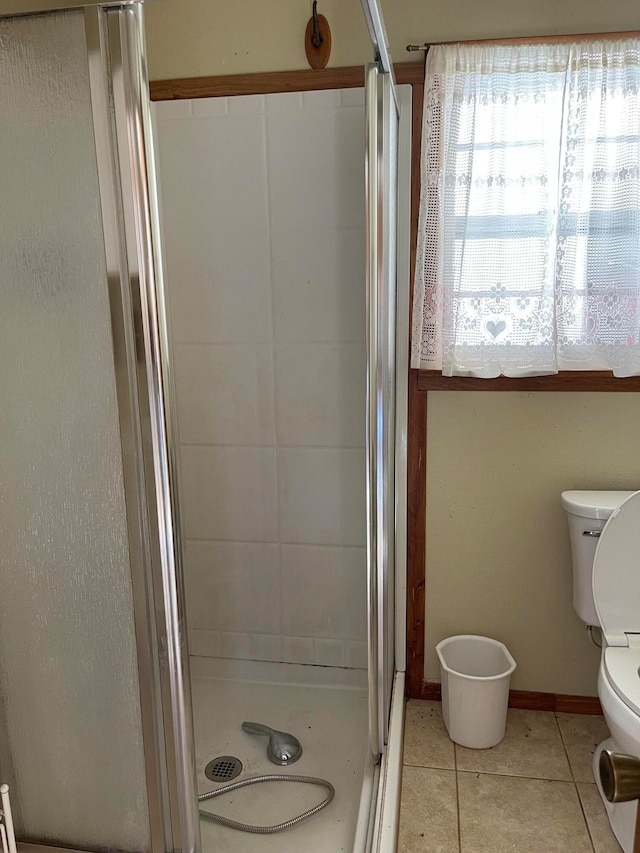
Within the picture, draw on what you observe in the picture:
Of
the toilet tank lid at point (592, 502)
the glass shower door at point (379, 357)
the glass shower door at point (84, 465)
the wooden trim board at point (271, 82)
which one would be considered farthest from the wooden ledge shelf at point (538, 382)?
the glass shower door at point (84, 465)

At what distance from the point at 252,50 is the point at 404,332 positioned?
35.3 inches

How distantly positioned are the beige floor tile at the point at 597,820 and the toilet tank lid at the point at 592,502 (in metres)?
0.72

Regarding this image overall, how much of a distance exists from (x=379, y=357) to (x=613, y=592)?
90cm

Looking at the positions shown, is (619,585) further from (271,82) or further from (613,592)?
(271,82)

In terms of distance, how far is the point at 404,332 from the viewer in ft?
6.50

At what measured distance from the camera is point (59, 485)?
37.1 inches

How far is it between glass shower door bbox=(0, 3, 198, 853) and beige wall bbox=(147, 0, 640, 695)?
48.3 inches

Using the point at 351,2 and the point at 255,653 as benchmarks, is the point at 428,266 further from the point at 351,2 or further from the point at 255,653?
the point at 255,653

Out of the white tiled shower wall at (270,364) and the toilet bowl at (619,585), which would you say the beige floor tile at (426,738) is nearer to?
the white tiled shower wall at (270,364)

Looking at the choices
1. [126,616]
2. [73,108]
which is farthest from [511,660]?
[73,108]

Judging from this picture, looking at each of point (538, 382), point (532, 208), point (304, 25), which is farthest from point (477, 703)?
point (304, 25)

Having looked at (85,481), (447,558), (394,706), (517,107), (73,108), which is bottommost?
(394,706)

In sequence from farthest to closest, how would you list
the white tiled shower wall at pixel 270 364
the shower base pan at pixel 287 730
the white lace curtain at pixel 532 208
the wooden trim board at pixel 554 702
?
1. the wooden trim board at pixel 554 702
2. the white tiled shower wall at pixel 270 364
3. the white lace curtain at pixel 532 208
4. the shower base pan at pixel 287 730

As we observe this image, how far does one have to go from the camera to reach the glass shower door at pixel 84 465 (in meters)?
0.81
